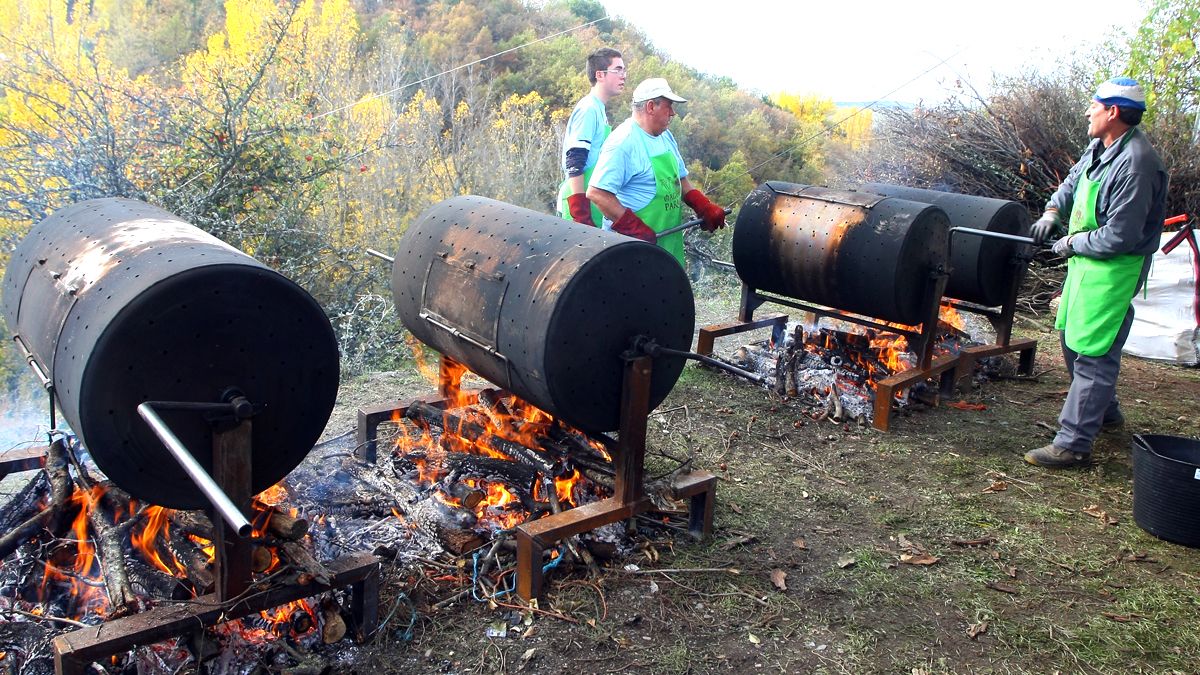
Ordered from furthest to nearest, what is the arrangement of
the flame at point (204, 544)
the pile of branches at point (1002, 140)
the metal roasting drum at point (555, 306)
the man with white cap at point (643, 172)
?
1. the pile of branches at point (1002, 140)
2. the man with white cap at point (643, 172)
3. the metal roasting drum at point (555, 306)
4. the flame at point (204, 544)

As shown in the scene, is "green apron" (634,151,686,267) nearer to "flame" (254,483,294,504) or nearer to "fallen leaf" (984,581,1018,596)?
"fallen leaf" (984,581,1018,596)

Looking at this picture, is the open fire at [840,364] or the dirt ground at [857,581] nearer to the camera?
the dirt ground at [857,581]

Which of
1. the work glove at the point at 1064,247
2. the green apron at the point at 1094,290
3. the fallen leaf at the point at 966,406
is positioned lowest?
the fallen leaf at the point at 966,406

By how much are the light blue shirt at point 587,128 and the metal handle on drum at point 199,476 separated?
3.48 metres

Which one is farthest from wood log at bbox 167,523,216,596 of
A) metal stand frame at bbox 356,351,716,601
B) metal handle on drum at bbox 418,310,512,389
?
metal handle on drum at bbox 418,310,512,389

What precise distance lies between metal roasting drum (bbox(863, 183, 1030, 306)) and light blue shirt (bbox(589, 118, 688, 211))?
2.36 meters

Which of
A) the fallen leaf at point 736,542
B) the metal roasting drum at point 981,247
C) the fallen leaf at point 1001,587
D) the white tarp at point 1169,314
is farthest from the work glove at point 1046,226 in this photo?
the white tarp at point 1169,314

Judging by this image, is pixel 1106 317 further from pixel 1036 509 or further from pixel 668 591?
pixel 668 591

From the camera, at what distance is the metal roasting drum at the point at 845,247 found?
5695 mm

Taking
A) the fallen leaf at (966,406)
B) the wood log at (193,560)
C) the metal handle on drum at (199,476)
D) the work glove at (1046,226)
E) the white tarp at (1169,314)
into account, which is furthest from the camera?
the white tarp at (1169,314)

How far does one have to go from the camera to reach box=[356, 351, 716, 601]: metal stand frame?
344cm

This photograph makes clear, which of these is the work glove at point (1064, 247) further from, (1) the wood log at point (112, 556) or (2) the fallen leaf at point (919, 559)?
(1) the wood log at point (112, 556)

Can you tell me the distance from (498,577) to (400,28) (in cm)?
3300

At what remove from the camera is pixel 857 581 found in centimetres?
376
